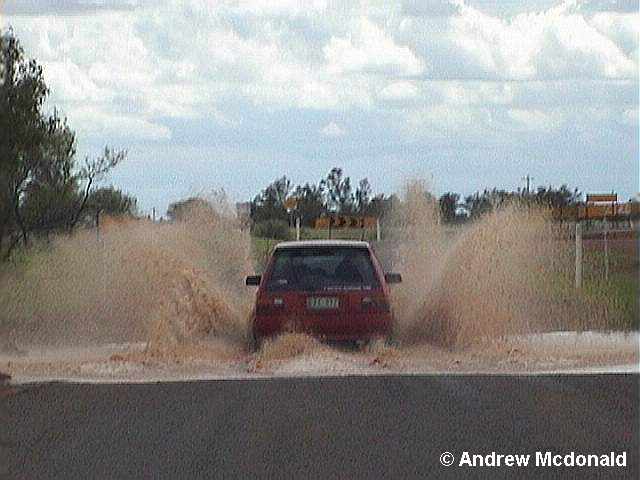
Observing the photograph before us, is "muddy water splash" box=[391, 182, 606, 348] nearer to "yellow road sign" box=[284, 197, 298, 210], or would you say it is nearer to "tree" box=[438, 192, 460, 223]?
"tree" box=[438, 192, 460, 223]

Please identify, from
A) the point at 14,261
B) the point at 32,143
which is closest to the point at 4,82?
the point at 32,143

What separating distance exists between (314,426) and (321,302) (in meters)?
5.21

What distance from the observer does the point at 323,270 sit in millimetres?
14492

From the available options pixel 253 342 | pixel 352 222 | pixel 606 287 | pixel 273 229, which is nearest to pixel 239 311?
pixel 253 342

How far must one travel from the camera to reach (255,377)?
12.2 metres

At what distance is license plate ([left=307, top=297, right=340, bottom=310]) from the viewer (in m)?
14.2

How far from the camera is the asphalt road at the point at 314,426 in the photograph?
771 cm

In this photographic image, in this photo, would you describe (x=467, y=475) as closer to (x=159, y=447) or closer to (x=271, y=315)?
(x=159, y=447)

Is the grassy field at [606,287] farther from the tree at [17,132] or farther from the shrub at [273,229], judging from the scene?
the tree at [17,132]

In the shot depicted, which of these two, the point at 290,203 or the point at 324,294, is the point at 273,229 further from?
the point at 324,294

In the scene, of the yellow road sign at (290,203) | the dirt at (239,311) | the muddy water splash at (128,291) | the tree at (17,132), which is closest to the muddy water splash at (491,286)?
the dirt at (239,311)

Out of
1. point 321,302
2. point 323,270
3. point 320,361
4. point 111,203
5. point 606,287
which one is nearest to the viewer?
point 320,361

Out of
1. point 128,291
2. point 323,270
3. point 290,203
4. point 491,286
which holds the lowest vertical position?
point 128,291

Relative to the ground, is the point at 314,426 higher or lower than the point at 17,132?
lower
